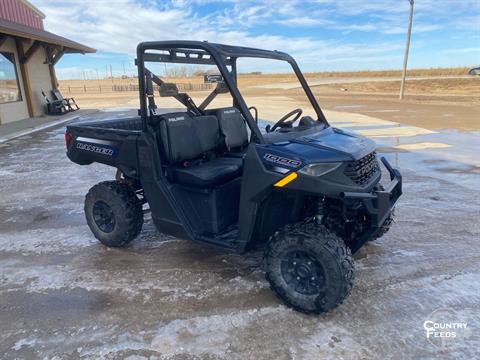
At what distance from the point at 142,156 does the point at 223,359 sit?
1.75 meters

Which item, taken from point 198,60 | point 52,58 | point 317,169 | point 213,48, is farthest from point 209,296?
point 52,58

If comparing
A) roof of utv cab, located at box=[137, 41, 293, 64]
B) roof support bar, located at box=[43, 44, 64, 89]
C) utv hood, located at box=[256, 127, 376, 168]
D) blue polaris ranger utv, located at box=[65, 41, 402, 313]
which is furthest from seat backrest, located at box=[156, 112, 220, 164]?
roof support bar, located at box=[43, 44, 64, 89]

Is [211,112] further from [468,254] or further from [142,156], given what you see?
[468,254]

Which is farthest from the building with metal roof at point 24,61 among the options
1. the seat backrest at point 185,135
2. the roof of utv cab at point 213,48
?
the seat backrest at point 185,135

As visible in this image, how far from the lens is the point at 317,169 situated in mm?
2410

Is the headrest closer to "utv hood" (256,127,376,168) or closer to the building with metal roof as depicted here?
"utv hood" (256,127,376,168)

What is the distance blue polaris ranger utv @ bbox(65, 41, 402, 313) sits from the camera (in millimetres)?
2484

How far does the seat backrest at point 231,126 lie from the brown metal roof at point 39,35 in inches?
389

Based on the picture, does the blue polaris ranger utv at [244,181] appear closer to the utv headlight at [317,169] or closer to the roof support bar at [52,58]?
the utv headlight at [317,169]

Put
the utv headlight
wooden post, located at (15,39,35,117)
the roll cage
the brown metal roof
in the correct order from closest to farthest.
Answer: the utv headlight → the roll cage → the brown metal roof → wooden post, located at (15,39,35,117)

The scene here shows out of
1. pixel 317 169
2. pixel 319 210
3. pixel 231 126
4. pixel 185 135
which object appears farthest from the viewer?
pixel 231 126

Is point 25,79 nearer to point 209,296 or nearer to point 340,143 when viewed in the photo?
point 209,296

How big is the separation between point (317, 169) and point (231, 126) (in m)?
1.42

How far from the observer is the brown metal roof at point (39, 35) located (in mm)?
11156
